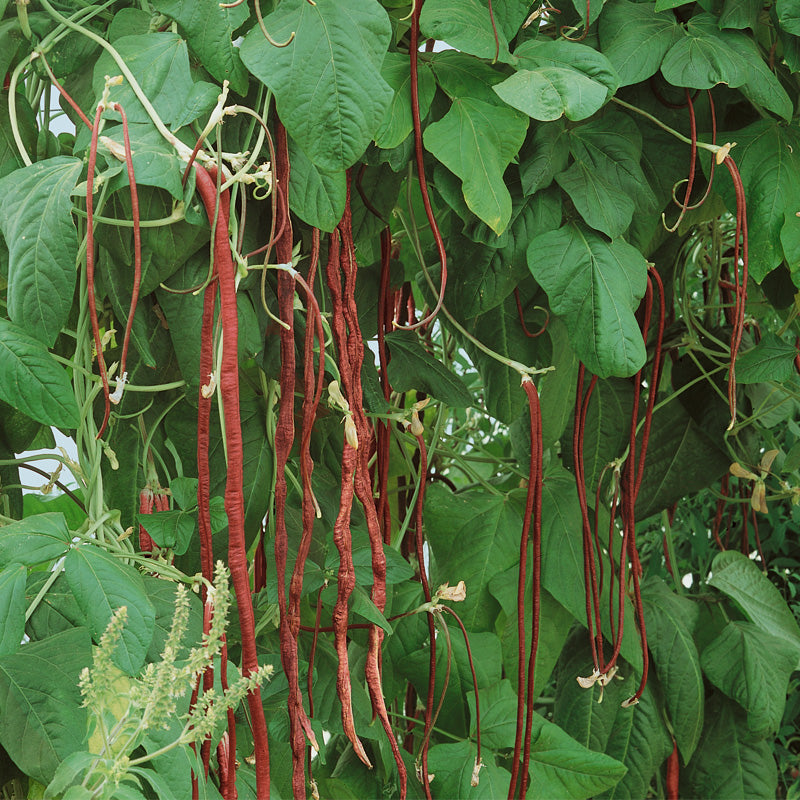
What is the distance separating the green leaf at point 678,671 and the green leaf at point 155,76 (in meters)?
0.77

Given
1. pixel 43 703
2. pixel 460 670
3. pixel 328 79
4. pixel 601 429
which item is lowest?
pixel 460 670

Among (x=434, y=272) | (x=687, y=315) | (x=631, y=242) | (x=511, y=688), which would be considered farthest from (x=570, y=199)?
(x=511, y=688)

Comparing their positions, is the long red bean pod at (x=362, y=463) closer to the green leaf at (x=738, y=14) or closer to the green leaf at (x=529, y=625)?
the green leaf at (x=529, y=625)

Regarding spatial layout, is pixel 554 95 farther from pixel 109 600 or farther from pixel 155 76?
pixel 109 600

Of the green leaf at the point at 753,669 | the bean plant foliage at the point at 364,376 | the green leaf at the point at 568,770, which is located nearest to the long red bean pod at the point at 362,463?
the bean plant foliage at the point at 364,376

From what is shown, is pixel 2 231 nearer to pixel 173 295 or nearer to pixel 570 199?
pixel 173 295

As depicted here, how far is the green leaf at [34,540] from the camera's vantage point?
1.90 feet

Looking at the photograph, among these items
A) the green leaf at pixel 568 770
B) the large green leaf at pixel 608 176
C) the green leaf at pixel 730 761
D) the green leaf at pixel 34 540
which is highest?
the large green leaf at pixel 608 176

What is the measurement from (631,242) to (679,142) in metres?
0.11

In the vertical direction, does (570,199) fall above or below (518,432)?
above

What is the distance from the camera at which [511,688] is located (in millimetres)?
979

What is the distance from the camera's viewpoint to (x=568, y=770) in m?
0.89

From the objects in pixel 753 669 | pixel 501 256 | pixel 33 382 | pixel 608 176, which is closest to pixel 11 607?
pixel 33 382

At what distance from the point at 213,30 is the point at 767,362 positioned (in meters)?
0.63
